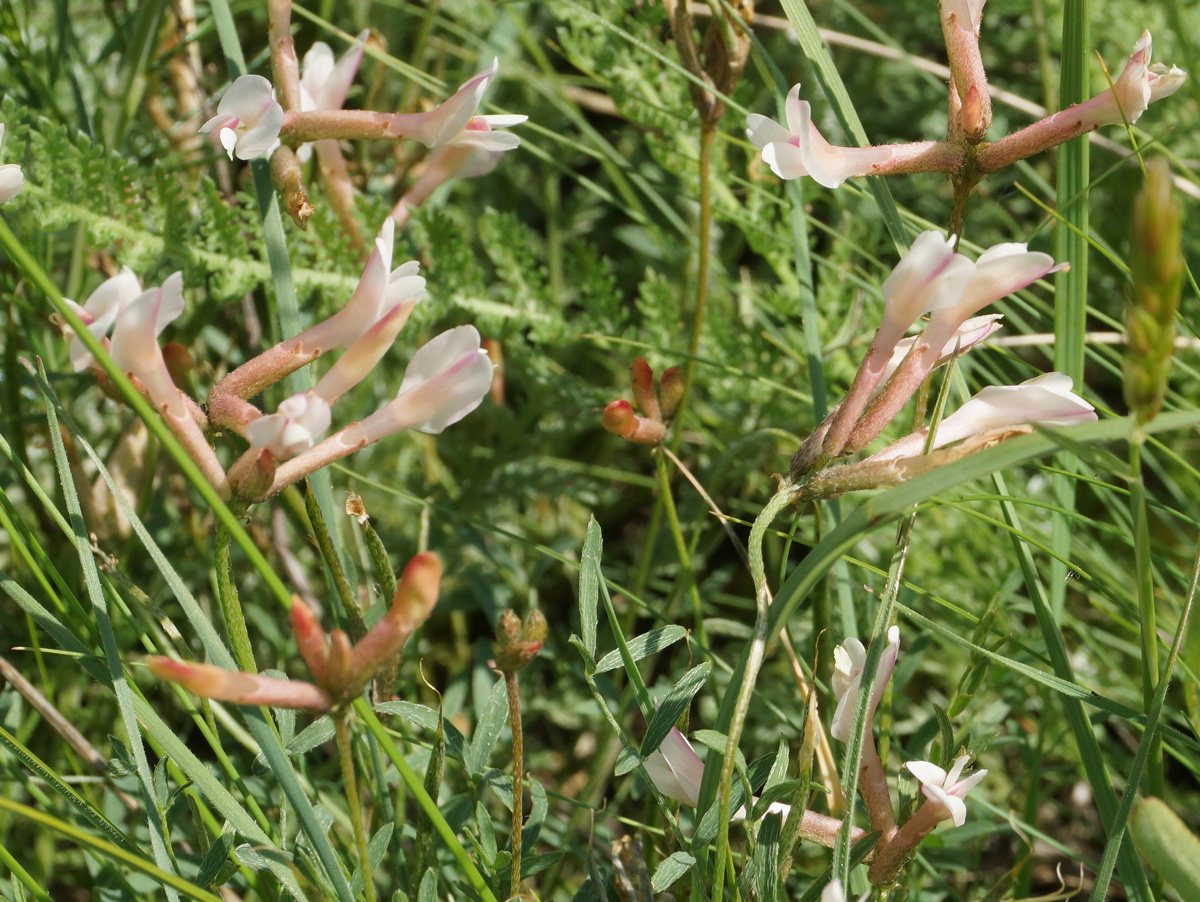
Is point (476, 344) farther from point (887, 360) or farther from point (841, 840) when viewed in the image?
point (841, 840)

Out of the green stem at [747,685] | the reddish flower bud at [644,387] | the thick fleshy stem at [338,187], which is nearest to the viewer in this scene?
the green stem at [747,685]

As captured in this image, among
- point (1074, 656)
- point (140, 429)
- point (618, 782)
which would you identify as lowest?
point (618, 782)

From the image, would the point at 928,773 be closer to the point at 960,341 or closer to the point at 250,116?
the point at 960,341

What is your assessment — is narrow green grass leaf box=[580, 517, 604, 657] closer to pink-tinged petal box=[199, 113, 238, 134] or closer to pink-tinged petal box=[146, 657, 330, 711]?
pink-tinged petal box=[146, 657, 330, 711]

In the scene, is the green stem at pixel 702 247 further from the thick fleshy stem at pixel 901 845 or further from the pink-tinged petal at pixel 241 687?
the pink-tinged petal at pixel 241 687

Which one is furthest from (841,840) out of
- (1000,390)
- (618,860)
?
(1000,390)

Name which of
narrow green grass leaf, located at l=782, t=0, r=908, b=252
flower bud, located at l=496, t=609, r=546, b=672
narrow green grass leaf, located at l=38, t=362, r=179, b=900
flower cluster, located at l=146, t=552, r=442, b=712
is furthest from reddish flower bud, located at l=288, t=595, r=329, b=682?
narrow green grass leaf, located at l=782, t=0, r=908, b=252

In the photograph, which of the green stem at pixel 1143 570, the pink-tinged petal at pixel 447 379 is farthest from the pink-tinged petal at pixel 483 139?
the green stem at pixel 1143 570
